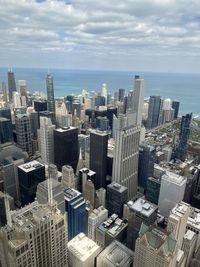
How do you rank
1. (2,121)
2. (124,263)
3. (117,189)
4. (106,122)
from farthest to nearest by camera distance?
(106,122) < (2,121) < (117,189) < (124,263)

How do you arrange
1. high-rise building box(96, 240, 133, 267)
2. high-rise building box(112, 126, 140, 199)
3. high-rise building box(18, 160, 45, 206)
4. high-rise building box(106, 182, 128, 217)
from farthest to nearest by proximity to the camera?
high-rise building box(112, 126, 140, 199), high-rise building box(18, 160, 45, 206), high-rise building box(106, 182, 128, 217), high-rise building box(96, 240, 133, 267)

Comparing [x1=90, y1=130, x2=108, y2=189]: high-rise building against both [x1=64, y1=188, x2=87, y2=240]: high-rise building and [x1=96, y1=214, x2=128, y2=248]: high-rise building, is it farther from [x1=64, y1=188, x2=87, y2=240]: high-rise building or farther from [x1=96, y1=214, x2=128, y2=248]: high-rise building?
[x1=96, y1=214, x2=128, y2=248]: high-rise building

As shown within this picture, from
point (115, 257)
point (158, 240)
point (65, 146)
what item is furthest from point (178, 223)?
point (65, 146)

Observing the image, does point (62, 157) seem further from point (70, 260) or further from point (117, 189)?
point (70, 260)

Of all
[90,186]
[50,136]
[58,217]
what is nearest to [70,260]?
[58,217]

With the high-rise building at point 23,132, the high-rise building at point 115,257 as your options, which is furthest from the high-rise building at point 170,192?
the high-rise building at point 23,132

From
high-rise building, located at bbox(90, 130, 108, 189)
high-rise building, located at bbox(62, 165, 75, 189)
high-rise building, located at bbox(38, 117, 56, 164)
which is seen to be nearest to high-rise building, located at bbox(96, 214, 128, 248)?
high-rise building, located at bbox(62, 165, 75, 189)
